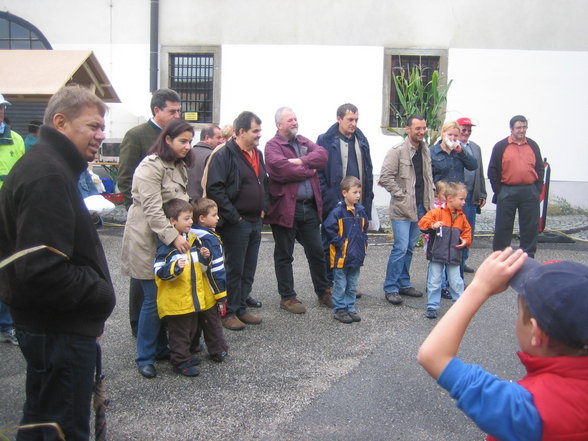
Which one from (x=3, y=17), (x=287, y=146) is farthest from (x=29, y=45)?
(x=287, y=146)

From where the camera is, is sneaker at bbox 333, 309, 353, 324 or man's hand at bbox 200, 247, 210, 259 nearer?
man's hand at bbox 200, 247, 210, 259

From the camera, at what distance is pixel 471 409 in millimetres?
1562

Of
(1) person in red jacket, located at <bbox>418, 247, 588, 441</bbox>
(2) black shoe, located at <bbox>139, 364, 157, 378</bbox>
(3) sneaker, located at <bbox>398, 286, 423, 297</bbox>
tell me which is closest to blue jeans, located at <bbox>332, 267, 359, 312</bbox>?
(3) sneaker, located at <bbox>398, 286, 423, 297</bbox>

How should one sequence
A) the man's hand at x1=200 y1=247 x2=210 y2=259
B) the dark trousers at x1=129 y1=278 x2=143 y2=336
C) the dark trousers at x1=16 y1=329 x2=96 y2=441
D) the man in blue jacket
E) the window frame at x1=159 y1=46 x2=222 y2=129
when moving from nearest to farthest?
1. the dark trousers at x1=16 y1=329 x2=96 y2=441
2. the man's hand at x1=200 y1=247 x2=210 y2=259
3. the dark trousers at x1=129 y1=278 x2=143 y2=336
4. the man in blue jacket
5. the window frame at x1=159 y1=46 x2=222 y2=129

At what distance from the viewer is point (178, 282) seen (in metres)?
4.25

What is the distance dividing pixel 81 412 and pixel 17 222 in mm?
786

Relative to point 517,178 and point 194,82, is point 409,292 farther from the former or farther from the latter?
point 194,82

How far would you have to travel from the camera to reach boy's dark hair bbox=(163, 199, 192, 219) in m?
4.26

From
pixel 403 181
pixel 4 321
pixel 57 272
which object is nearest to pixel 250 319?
pixel 4 321

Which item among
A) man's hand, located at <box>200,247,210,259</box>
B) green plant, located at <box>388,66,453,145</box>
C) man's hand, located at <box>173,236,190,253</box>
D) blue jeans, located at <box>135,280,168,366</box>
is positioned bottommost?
blue jeans, located at <box>135,280,168,366</box>

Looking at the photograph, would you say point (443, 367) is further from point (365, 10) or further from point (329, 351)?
point (365, 10)

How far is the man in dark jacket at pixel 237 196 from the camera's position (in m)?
5.23

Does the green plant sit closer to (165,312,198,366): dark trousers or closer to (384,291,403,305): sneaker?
(384,291,403,305): sneaker

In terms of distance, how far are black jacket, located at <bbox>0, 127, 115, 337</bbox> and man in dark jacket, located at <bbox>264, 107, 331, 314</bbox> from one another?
3.38m
